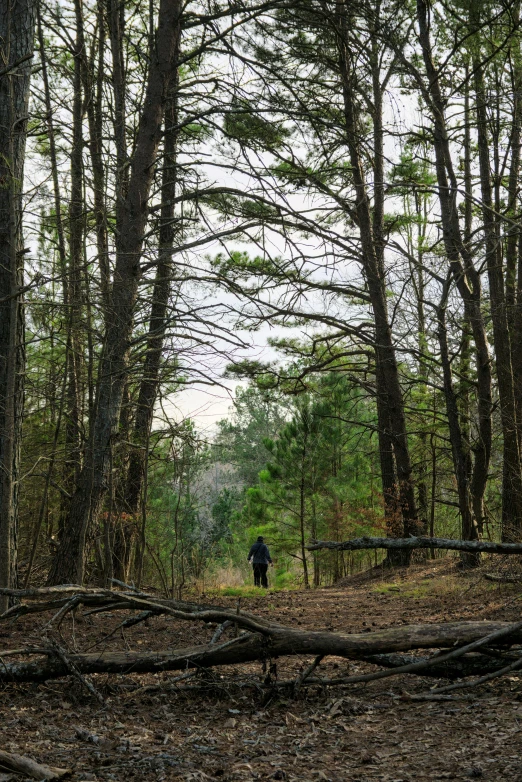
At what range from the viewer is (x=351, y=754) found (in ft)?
12.6

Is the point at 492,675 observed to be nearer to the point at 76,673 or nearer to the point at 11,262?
the point at 76,673

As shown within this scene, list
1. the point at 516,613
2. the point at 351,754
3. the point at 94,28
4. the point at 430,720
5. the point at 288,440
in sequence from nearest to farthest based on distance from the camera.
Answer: the point at 351,754, the point at 430,720, the point at 516,613, the point at 94,28, the point at 288,440

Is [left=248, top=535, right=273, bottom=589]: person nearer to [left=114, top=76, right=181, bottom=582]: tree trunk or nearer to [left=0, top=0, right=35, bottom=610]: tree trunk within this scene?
[left=114, top=76, right=181, bottom=582]: tree trunk

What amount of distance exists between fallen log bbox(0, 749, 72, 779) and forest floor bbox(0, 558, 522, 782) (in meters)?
0.07

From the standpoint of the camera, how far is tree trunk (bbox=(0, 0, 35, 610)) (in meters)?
6.58

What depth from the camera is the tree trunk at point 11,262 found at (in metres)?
6.58

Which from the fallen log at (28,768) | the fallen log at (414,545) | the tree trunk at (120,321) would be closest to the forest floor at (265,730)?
the fallen log at (28,768)

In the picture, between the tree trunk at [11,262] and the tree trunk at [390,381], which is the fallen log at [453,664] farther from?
the tree trunk at [390,381]

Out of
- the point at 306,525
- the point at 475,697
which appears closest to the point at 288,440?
the point at 306,525

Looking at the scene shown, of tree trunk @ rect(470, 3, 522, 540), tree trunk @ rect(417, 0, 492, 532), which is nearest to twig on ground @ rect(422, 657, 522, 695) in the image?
tree trunk @ rect(417, 0, 492, 532)

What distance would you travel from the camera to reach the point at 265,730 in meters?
4.26

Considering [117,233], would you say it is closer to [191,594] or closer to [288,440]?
[191,594]

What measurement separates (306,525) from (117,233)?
13031 mm

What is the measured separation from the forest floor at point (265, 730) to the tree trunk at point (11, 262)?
135cm
